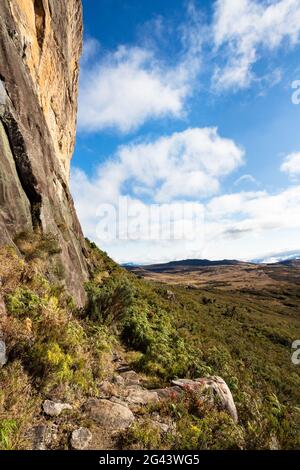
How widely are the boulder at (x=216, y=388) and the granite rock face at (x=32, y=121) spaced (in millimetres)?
6127

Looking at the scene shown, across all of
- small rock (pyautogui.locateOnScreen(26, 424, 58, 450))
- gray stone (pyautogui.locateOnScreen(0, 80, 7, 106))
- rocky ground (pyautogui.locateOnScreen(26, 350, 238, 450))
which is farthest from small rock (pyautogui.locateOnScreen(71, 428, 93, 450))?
gray stone (pyautogui.locateOnScreen(0, 80, 7, 106))

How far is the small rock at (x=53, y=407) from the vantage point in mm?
4599

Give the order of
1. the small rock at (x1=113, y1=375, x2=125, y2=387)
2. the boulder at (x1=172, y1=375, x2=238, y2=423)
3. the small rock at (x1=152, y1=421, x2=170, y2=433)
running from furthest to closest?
1. the small rock at (x1=113, y1=375, x2=125, y2=387)
2. the boulder at (x1=172, y1=375, x2=238, y2=423)
3. the small rock at (x1=152, y1=421, x2=170, y2=433)

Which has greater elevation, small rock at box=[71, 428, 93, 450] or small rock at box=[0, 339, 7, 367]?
small rock at box=[0, 339, 7, 367]

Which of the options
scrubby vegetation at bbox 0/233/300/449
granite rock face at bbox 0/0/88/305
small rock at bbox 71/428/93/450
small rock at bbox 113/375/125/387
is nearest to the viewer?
small rock at bbox 71/428/93/450

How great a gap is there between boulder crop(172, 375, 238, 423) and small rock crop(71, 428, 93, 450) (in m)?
2.93

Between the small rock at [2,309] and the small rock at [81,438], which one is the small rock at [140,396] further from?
the small rock at [2,309]

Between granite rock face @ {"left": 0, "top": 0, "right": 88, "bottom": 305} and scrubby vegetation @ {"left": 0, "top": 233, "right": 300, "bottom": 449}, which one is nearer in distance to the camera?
scrubby vegetation @ {"left": 0, "top": 233, "right": 300, "bottom": 449}

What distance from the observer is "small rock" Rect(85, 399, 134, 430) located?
193 inches

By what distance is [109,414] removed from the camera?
5.13 m

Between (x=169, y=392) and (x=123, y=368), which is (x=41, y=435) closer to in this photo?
(x=169, y=392)

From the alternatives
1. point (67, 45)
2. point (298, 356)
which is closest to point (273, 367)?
point (298, 356)

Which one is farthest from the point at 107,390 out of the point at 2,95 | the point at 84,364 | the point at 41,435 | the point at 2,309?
the point at 2,95

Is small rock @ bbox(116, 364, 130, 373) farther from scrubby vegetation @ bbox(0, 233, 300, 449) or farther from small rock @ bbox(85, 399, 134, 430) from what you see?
small rock @ bbox(85, 399, 134, 430)
